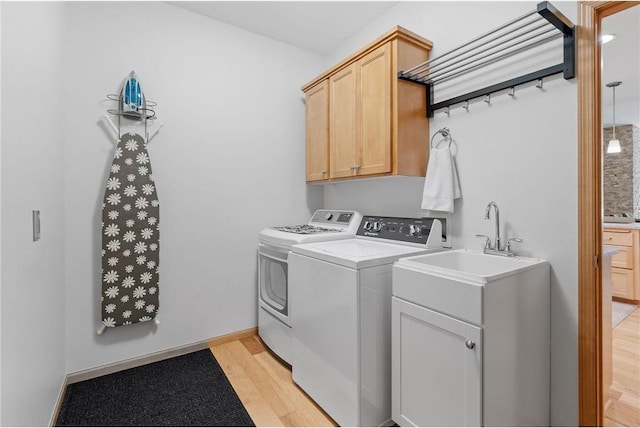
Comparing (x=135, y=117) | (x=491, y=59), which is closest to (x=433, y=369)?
(x=491, y=59)

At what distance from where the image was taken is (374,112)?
2084 millimetres

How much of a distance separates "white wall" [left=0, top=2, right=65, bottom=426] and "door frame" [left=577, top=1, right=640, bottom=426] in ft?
7.05

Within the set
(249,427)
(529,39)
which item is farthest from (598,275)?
(249,427)

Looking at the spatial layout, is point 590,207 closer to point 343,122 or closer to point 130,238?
point 343,122

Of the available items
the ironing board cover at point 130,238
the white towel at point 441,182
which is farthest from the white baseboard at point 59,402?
the white towel at point 441,182

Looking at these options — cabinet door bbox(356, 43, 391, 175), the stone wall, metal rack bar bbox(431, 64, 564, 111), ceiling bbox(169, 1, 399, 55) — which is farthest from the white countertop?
ceiling bbox(169, 1, 399, 55)

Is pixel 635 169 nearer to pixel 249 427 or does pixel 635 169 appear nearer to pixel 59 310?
pixel 249 427

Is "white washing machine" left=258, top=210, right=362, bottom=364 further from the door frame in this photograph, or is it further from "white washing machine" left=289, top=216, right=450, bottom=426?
the door frame

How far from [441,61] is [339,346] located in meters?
1.80

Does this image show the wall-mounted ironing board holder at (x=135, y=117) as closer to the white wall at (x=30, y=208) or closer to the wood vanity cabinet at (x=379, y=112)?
the white wall at (x=30, y=208)

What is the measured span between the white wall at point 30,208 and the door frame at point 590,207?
215cm

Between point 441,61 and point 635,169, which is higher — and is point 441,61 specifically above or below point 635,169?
above

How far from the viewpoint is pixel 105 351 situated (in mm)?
2145

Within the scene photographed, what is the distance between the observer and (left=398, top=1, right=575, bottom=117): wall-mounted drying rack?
4.68 feet
